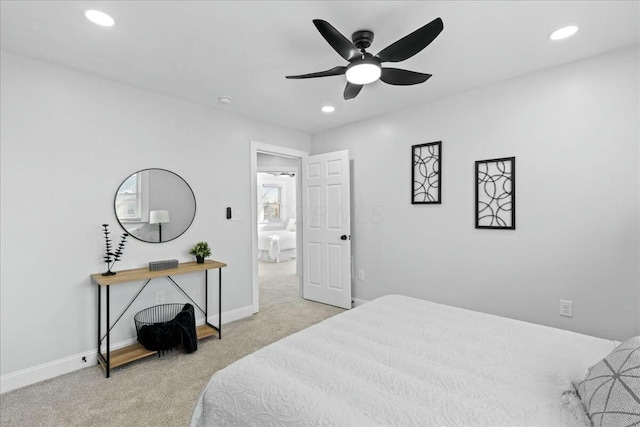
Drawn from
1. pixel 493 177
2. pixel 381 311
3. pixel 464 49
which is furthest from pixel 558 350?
pixel 464 49

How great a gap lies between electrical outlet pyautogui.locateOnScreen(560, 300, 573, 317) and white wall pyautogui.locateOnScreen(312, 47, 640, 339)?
29mm

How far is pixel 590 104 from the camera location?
2.38 meters

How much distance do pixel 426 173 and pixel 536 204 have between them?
41.9 inches

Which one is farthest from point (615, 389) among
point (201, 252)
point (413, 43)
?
point (201, 252)

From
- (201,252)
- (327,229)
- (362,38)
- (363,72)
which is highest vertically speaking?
(362,38)

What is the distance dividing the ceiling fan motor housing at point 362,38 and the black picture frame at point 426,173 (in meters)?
1.59

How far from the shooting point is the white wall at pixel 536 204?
7.45ft

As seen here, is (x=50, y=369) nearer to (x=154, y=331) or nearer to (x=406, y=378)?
(x=154, y=331)

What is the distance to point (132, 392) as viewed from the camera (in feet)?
7.04

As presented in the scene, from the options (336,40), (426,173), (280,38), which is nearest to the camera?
(336,40)

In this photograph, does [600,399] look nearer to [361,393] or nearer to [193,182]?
[361,393]

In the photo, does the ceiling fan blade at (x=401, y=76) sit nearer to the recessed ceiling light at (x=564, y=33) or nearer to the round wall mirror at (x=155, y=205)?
the recessed ceiling light at (x=564, y=33)

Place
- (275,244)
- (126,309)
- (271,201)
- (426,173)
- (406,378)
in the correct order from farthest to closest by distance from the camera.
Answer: (271,201), (275,244), (426,173), (126,309), (406,378)

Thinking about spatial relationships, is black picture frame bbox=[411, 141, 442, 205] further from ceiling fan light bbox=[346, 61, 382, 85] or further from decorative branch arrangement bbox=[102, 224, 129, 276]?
decorative branch arrangement bbox=[102, 224, 129, 276]
